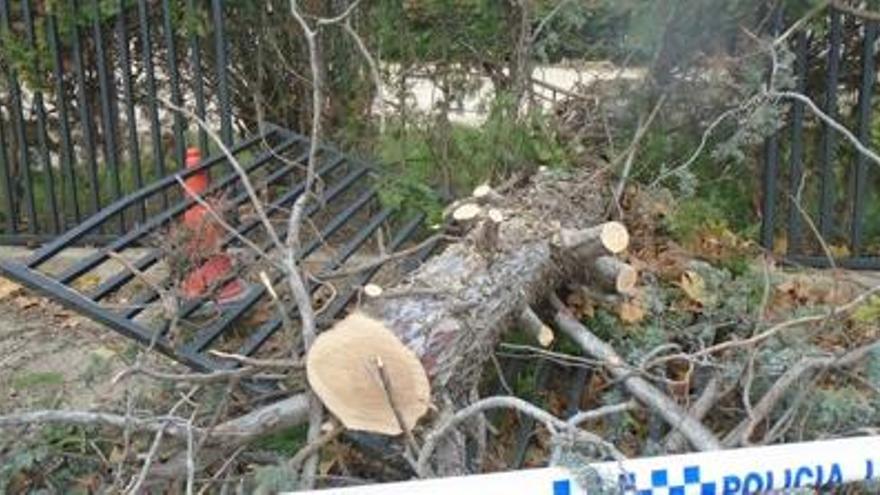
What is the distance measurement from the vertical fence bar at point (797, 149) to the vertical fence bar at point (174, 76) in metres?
2.64

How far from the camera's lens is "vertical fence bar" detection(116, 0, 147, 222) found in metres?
5.12

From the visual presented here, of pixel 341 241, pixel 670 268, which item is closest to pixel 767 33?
pixel 670 268

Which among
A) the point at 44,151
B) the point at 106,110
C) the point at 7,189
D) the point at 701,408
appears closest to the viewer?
the point at 701,408

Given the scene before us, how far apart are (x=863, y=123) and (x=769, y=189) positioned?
462 millimetres

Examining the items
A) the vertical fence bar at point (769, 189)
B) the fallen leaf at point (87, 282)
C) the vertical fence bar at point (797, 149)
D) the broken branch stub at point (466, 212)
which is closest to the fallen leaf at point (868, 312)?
the vertical fence bar at point (797, 149)

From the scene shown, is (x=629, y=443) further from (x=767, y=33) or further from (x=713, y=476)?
(x=767, y=33)

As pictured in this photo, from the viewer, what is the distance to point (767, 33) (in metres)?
4.68

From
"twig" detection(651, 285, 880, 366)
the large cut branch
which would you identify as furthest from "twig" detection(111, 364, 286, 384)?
"twig" detection(651, 285, 880, 366)

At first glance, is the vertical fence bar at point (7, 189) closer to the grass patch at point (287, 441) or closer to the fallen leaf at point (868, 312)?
the grass patch at point (287, 441)

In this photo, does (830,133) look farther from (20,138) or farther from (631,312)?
(20,138)

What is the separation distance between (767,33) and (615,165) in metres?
0.92

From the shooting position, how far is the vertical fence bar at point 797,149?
4750 mm

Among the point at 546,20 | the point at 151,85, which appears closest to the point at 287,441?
the point at 546,20

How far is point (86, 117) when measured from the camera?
5.29 meters
